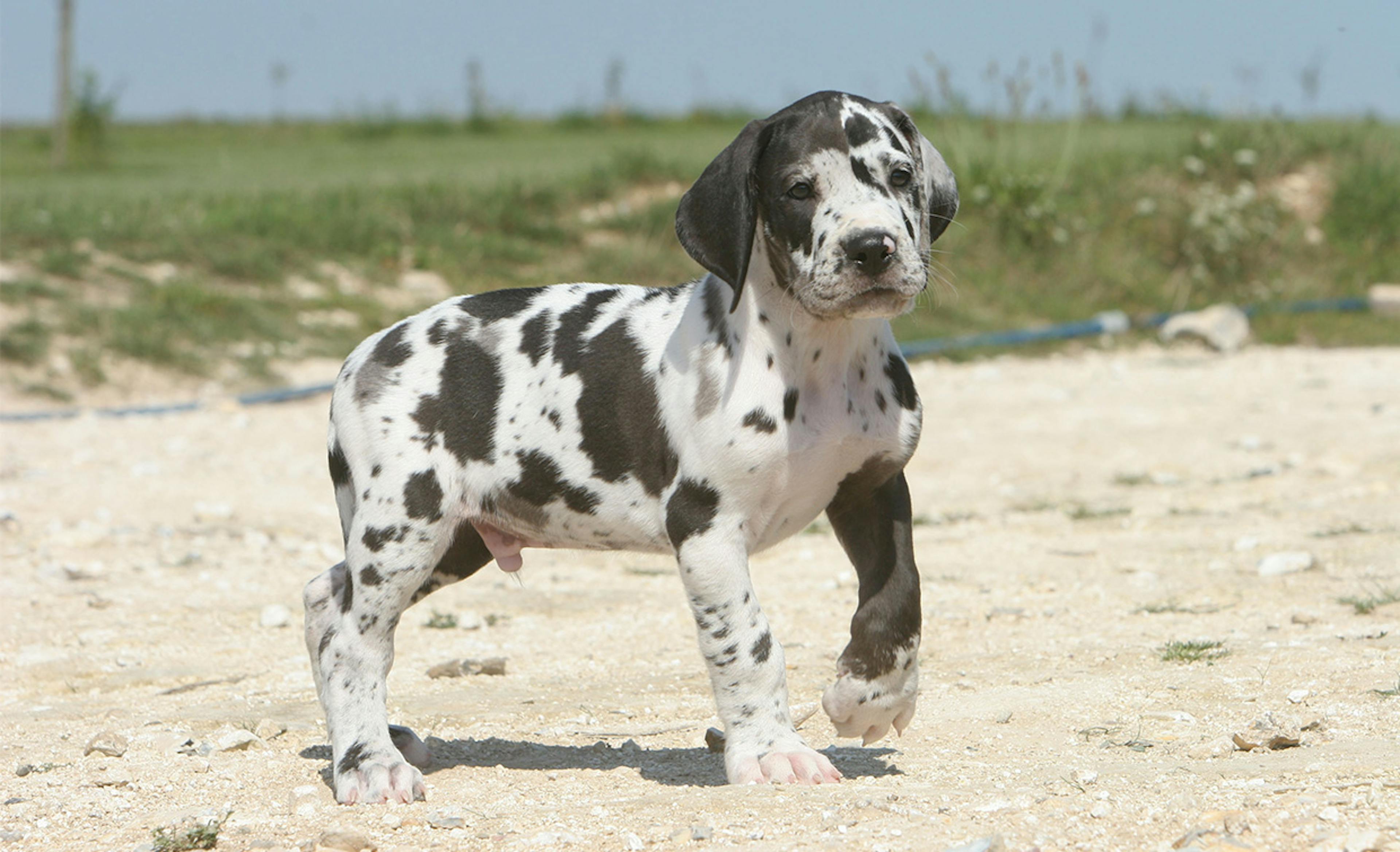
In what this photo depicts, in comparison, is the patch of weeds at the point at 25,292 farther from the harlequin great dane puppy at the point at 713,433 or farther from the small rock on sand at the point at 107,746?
the harlequin great dane puppy at the point at 713,433

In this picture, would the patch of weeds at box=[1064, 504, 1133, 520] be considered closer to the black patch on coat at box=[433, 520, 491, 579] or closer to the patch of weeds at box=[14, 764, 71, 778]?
the black patch on coat at box=[433, 520, 491, 579]

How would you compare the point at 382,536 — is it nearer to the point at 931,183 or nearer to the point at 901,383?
the point at 901,383

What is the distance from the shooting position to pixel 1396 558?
6.63 meters

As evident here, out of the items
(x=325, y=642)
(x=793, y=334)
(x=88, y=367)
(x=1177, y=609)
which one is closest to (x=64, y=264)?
(x=88, y=367)

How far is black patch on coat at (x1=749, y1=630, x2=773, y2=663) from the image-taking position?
395 centimetres

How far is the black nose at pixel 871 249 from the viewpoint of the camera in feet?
12.2

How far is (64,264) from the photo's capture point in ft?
42.6

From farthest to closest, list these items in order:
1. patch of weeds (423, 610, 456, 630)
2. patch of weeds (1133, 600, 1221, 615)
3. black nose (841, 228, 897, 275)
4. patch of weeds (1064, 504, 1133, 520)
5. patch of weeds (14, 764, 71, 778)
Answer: patch of weeds (1064, 504, 1133, 520) → patch of weeds (423, 610, 456, 630) → patch of weeds (1133, 600, 1221, 615) → patch of weeds (14, 764, 71, 778) → black nose (841, 228, 897, 275)

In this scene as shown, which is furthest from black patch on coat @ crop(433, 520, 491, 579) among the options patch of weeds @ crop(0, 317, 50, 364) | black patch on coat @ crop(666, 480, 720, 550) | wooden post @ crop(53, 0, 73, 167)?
wooden post @ crop(53, 0, 73, 167)

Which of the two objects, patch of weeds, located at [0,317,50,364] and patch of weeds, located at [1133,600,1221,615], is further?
patch of weeds, located at [0,317,50,364]

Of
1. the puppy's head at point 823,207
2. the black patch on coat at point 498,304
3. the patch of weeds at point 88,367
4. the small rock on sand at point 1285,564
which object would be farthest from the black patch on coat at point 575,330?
the patch of weeds at point 88,367

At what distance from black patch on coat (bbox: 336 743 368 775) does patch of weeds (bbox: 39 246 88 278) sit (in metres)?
9.88

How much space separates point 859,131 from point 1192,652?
219cm

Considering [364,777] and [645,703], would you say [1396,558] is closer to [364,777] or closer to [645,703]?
[645,703]
